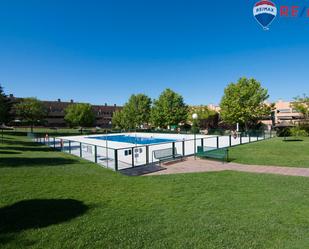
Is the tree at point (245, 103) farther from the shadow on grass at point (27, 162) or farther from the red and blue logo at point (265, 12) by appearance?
the shadow on grass at point (27, 162)

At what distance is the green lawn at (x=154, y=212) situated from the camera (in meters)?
4.00

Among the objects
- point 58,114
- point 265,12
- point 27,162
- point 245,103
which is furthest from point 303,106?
point 58,114

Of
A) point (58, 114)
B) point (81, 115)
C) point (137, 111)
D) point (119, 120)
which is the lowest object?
point (119, 120)

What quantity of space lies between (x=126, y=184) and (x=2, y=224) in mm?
4173

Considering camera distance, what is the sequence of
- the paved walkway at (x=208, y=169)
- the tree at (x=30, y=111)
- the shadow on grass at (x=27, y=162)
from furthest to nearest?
the tree at (x=30, y=111) < the shadow on grass at (x=27, y=162) < the paved walkway at (x=208, y=169)

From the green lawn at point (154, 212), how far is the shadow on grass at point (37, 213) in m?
0.02

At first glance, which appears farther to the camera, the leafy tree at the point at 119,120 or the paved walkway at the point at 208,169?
the leafy tree at the point at 119,120

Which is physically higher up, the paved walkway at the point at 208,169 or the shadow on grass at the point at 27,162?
the shadow on grass at the point at 27,162

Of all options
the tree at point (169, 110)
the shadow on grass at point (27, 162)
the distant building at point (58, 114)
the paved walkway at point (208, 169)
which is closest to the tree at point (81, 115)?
the tree at point (169, 110)

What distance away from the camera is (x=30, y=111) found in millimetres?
43562

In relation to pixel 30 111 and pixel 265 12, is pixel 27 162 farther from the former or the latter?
pixel 30 111

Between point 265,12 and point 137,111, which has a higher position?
point 265,12

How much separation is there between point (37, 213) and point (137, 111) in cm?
4965

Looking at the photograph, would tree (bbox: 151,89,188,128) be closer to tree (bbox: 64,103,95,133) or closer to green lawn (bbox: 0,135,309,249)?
tree (bbox: 64,103,95,133)
